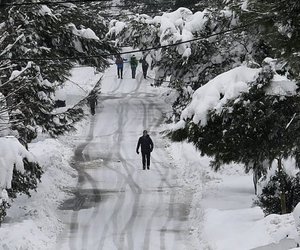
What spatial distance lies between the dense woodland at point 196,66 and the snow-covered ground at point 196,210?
2.28 feet

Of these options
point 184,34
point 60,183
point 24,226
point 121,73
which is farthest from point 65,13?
point 121,73

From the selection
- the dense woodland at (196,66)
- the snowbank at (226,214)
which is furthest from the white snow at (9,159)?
the snowbank at (226,214)

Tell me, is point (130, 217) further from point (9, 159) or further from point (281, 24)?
point (281, 24)

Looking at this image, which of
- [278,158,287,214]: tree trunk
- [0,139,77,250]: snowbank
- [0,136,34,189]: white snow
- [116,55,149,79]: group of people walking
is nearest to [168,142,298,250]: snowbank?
[278,158,287,214]: tree trunk

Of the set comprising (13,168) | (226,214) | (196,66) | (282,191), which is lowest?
(226,214)

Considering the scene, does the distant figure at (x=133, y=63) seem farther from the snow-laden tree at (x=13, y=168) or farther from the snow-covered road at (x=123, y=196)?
the snow-laden tree at (x=13, y=168)

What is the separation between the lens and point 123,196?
1759 centimetres

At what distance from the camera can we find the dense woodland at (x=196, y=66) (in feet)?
35.5

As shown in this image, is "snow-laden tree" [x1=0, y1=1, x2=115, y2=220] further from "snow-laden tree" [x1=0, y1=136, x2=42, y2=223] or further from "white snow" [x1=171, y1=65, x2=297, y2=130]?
"white snow" [x1=171, y1=65, x2=297, y2=130]

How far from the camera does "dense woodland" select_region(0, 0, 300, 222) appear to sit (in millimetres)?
10820

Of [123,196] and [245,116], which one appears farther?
[123,196]

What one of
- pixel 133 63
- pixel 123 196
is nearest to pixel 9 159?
pixel 123 196

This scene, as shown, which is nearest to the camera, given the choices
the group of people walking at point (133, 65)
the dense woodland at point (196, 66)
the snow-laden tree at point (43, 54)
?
the dense woodland at point (196, 66)

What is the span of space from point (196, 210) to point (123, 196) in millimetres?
2506
